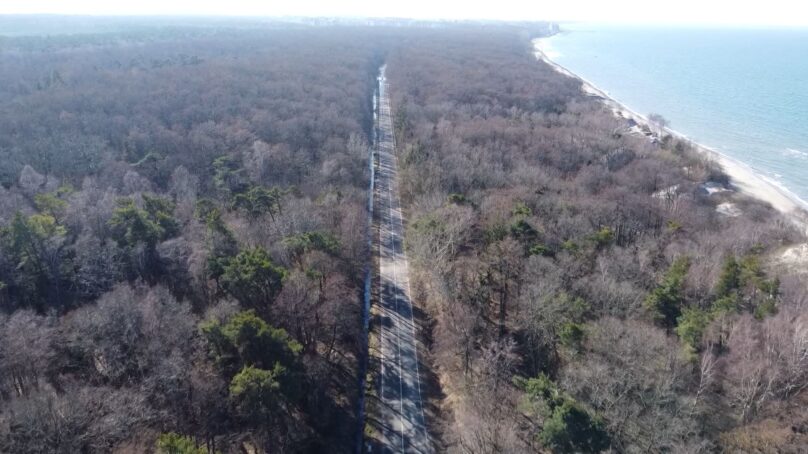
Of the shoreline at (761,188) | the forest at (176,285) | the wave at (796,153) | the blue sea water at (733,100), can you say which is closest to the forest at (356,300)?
the forest at (176,285)

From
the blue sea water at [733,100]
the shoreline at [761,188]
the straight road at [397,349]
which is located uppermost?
the blue sea water at [733,100]

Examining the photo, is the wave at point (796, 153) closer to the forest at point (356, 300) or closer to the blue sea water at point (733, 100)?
the blue sea water at point (733, 100)

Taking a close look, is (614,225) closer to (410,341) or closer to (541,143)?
(410,341)

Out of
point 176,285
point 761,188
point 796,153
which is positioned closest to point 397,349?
point 176,285

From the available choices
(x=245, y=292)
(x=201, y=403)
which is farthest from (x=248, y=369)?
(x=245, y=292)

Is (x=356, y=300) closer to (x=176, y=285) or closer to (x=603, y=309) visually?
(x=176, y=285)

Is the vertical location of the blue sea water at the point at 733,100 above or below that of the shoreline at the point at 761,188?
above
